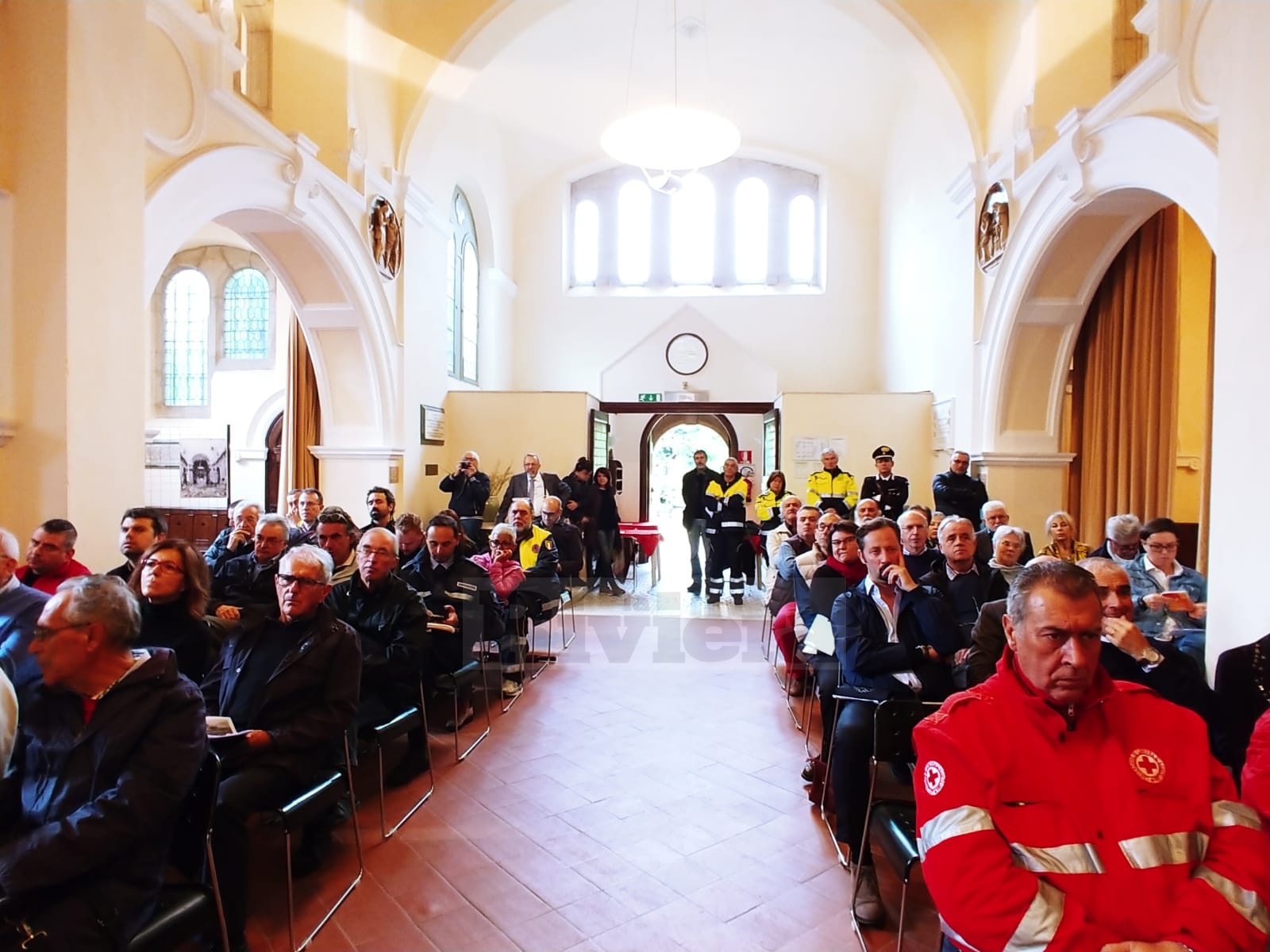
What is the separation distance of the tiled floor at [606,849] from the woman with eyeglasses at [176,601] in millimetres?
855

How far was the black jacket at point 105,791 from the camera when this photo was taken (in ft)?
5.66

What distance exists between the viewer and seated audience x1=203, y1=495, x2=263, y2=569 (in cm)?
449

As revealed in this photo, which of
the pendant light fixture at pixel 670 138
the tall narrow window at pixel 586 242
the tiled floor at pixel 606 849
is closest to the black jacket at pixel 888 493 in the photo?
the tiled floor at pixel 606 849

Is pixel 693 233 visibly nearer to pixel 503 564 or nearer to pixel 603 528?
pixel 603 528

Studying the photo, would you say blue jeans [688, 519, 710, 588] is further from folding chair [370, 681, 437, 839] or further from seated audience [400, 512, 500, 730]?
folding chair [370, 681, 437, 839]

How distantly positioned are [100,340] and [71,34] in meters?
1.49

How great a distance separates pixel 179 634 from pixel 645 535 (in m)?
6.30

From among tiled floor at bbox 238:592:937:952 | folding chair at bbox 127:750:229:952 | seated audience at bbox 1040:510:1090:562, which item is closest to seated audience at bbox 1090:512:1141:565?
seated audience at bbox 1040:510:1090:562

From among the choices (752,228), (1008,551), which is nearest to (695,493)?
(1008,551)

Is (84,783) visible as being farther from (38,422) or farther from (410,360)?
(410,360)

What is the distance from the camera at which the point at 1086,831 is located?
149 centimetres

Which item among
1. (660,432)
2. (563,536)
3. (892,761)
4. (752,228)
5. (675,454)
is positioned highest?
(752,228)

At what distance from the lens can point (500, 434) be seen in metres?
9.80

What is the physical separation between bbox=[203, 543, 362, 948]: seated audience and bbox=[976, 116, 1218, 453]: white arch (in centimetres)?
460
